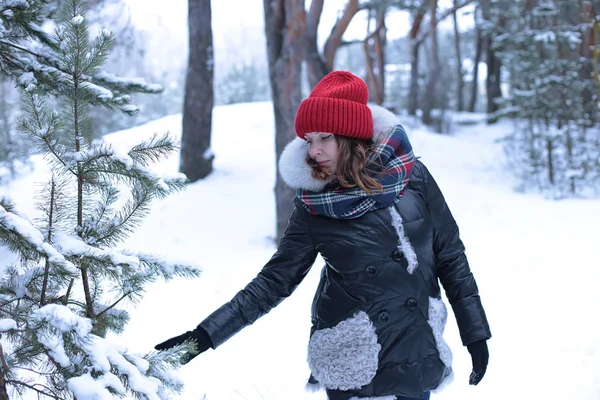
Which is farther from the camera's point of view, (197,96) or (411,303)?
(197,96)

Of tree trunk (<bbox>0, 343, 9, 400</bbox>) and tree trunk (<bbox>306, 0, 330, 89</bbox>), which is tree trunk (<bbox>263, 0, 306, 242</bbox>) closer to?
tree trunk (<bbox>306, 0, 330, 89</bbox>)

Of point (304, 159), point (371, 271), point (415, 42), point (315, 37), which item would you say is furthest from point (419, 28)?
point (371, 271)

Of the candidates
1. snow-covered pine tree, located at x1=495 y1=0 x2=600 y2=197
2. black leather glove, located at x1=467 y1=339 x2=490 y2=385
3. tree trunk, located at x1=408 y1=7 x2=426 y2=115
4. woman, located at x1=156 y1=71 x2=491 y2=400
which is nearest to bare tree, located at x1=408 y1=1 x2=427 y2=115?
tree trunk, located at x1=408 y1=7 x2=426 y2=115

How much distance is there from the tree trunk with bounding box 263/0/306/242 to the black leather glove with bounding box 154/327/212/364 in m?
5.07

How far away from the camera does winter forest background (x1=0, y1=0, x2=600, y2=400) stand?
1.93 m

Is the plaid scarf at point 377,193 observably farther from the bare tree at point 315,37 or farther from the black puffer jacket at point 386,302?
the bare tree at point 315,37

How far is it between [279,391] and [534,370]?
194cm

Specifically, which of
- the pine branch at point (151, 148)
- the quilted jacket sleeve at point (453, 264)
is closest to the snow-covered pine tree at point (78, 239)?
the pine branch at point (151, 148)

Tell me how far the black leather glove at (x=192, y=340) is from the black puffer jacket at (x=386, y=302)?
0.09 feet

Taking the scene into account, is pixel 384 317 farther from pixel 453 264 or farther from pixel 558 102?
pixel 558 102

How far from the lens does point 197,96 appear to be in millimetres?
10703

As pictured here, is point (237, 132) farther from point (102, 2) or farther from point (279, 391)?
point (279, 391)

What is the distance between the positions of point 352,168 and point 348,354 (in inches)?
28.2

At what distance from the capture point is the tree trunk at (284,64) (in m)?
7.30
